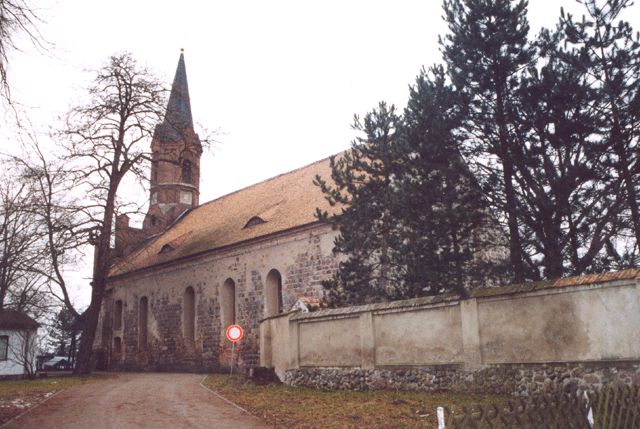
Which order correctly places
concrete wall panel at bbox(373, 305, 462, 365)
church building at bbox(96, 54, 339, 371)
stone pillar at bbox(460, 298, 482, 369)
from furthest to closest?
church building at bbox(96, 54, 339, 371)
concrete wall panel at bbox(373, 305, 462, 365)
stone pillar at bbox(460, 298, 482, 369)

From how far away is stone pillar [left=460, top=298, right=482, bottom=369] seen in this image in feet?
36.4

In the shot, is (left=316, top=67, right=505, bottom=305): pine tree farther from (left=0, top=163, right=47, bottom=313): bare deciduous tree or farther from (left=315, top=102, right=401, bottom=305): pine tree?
(left=0, top=163, right=47, bottom=313): bare deciduous tree

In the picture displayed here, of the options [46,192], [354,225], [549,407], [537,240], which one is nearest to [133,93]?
[46,192]

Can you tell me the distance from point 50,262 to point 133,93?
7.76 metres

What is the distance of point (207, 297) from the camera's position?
26.6m

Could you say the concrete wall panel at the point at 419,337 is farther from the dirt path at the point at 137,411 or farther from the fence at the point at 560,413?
the fence at the point at 560,413

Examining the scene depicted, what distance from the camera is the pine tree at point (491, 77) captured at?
13062 mm

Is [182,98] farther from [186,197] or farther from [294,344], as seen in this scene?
[294,344]

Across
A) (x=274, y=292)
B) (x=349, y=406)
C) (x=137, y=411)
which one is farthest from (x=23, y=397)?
(x=274, y=292)

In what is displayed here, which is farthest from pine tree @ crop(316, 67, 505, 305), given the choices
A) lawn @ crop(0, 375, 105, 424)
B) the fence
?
lawn @ crop(0, 375, 105, 424)

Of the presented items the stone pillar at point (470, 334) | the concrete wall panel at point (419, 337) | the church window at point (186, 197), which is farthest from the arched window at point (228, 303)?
the stone pillar at point (470, 334)

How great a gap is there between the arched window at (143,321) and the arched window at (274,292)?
10.5 metres

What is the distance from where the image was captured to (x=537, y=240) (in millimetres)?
12078

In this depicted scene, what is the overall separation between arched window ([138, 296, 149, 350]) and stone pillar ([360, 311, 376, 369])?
20.4m
